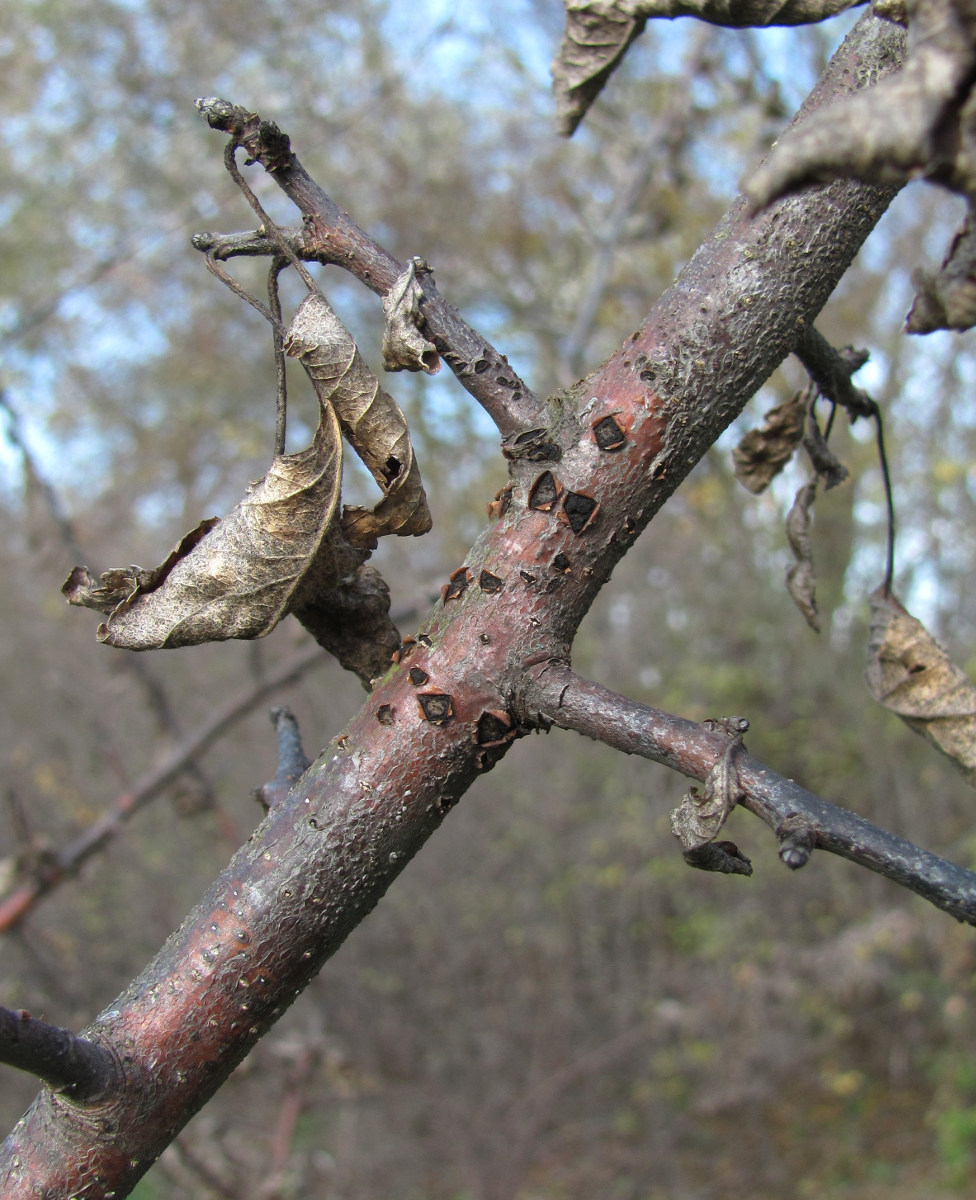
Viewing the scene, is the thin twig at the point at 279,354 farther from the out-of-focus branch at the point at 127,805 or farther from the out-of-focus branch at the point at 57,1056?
the out-of-focus branch at the point at 127,805

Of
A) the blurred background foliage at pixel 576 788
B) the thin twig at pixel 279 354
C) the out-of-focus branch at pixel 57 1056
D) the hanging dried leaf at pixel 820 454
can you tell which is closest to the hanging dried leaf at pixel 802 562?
the hanging dried leaf at pixel 820 454

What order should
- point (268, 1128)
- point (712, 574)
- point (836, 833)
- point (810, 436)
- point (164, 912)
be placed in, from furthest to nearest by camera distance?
point (712, 574) → point (164, 912) → point (268, 1128) → point (810, 436) → point (836, 833)

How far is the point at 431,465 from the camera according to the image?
337 inches

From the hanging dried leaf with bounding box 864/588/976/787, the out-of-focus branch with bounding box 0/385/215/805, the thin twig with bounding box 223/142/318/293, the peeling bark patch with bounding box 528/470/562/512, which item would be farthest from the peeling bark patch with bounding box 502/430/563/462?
the out-of-focus branch with bounding box 0/385/215/805

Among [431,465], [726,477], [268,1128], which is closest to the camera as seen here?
[268,1128]

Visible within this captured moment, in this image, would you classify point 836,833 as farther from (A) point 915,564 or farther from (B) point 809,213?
(A) point 915,564

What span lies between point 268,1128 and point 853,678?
464 cm

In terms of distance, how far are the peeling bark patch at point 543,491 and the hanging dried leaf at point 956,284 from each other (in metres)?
0.33

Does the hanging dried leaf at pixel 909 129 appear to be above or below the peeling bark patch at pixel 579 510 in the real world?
above

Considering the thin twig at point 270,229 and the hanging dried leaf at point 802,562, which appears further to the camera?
the hanging dried leaf at point 802,562

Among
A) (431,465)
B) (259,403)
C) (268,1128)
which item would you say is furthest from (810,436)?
(259,403)

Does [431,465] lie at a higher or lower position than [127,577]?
lower

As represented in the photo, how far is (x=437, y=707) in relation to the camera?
0.81 m

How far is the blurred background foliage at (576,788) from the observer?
16.6ft
